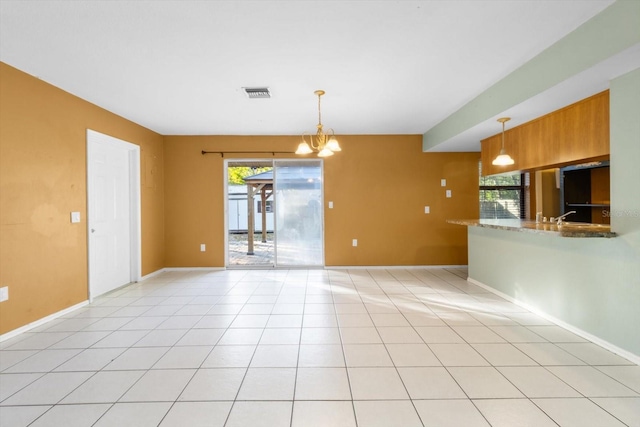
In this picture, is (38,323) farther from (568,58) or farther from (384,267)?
(568,58)

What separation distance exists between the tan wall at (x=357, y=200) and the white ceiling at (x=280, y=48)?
1.59m

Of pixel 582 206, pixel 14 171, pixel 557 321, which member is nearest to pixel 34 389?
pixel 14 171

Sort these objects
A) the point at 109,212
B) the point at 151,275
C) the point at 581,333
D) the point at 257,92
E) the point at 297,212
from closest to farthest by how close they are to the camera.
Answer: the point at 581,333
the point at 257,92
the point at 109,212
the point at 151,275
the point at 297,212

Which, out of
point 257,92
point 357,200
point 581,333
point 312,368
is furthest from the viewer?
point 357,200

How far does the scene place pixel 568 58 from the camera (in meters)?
2.44

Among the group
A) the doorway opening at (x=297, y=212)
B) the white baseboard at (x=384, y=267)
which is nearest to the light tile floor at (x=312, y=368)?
the white baseboard at (x=384, y=267)

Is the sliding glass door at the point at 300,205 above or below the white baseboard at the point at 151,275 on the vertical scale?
above

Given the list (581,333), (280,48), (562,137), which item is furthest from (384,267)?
(280,48)

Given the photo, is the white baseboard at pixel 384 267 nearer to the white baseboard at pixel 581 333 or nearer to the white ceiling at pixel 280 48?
the white baseboard at pixel 581 333

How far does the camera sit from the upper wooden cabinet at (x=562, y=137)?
2865mm

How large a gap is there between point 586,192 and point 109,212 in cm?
724

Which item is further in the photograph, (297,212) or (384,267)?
(297,212)

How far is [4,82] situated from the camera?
9.34 feet

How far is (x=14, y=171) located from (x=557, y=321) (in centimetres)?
543
